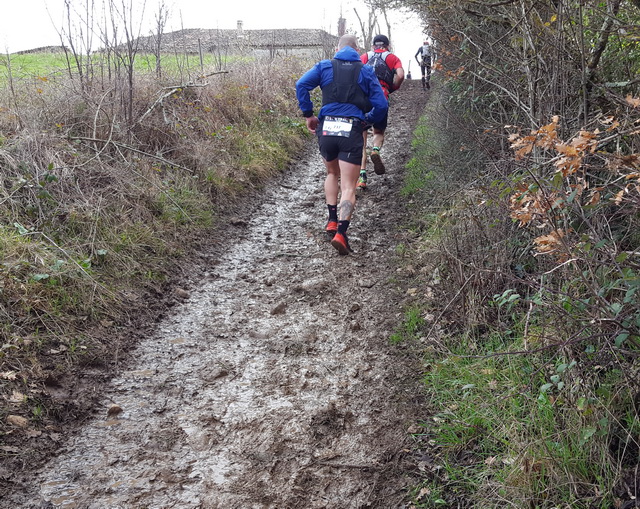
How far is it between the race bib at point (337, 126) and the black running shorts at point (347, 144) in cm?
3

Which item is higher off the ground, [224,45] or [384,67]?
[224,45]

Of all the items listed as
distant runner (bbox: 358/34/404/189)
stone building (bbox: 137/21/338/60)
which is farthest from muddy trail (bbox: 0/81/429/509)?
stone building (bbox: 137/21/338/60)

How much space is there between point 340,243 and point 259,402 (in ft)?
8.25

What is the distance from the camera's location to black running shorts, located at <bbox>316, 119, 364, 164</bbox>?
218 inches

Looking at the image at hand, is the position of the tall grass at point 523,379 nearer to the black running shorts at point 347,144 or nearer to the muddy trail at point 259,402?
the muddy trail at point 259,402

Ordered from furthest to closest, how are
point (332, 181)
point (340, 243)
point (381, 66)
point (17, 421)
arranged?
point (381, 66), point (332, 181), point (340, 243), point (17, 421)

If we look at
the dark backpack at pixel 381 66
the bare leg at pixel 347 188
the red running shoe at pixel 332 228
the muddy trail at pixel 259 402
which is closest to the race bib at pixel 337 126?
the bare leg at pixel 347 188

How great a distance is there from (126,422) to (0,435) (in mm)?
668

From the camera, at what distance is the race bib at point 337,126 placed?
5520 mm

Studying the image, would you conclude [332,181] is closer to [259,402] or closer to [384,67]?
[384,67]

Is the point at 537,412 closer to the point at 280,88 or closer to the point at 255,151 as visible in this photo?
the point at 255,151

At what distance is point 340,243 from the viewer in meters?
5.65

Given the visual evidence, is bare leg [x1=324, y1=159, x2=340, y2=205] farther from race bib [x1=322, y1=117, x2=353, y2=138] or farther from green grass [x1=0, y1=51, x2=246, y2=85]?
green grass [x1=0, y1=51, x2=246, y2=85]

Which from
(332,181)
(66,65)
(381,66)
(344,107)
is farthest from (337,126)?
(66,65)
